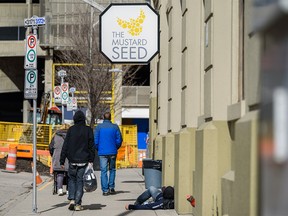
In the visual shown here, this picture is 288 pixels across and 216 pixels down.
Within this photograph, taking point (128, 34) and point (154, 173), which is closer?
point (128, 34)

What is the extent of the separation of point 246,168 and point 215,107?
283 centimetres

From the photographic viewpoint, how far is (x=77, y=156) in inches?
428

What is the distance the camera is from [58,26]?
143 ft

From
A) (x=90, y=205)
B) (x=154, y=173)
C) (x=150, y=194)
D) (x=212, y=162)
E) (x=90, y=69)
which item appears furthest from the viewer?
(x=90, y=69)

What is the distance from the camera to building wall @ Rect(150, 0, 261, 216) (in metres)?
5.42

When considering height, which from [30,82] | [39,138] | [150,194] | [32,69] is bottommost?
[150,194]

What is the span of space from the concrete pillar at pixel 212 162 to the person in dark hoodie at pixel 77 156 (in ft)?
10.4

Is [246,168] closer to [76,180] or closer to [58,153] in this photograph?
[76,180]

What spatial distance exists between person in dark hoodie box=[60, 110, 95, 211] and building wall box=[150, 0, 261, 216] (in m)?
1.67

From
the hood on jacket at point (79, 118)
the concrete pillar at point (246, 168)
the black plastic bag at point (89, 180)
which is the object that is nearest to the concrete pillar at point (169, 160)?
the black plastic bag at point (89, 180)

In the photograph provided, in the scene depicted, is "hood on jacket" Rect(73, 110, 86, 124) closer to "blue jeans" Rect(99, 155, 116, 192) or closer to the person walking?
"blue jeans" Rect(99, 155, 116, 192)

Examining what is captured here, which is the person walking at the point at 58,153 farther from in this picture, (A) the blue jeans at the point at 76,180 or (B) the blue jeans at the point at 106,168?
(A) the blue jeans at the point at 76,180

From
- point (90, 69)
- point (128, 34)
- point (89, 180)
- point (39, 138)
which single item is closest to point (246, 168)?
point (89, 180)

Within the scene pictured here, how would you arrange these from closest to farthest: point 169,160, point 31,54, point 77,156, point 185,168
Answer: point 185,168 → point 77,156 → point 31,54 → point 169,160
